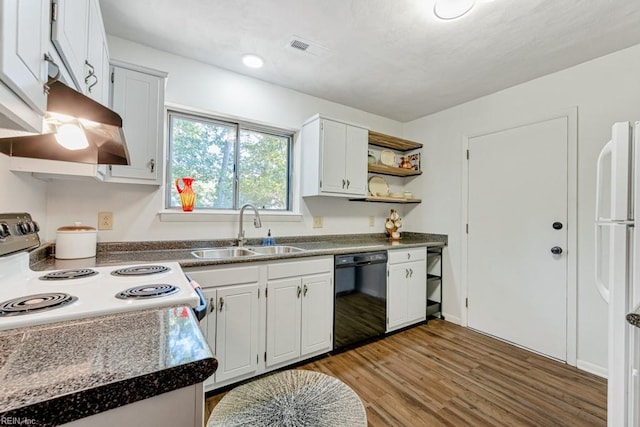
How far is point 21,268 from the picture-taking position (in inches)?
47.0

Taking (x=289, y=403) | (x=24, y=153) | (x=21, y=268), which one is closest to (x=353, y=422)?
(x=289, y=403)

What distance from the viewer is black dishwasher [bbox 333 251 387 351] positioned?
2359 mm

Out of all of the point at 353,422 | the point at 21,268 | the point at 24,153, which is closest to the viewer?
the point at 353,422

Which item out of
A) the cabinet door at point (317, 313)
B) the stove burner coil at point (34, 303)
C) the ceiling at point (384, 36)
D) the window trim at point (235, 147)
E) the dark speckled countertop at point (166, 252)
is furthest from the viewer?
the window trim at point (235, 147)

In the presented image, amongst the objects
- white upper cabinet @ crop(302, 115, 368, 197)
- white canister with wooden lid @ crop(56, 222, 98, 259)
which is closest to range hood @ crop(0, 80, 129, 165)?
white canister with wooden lid @ crop(56, 222, 98, 259)

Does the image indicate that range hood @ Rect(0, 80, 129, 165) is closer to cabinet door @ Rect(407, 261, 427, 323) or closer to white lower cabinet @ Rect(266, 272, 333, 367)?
white lower cabinet @ Rect(266, 272, 333, 367)

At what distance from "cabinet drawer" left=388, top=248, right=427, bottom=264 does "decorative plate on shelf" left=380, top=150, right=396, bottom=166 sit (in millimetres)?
1155

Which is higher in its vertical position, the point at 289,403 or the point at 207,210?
the point at 207,210

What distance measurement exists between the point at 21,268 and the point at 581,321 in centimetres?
355

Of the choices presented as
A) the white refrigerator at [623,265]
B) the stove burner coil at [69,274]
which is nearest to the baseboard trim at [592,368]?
the white refrigerator at [623,265]

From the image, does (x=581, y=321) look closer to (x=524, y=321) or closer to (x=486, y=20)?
(x=524, y=321)

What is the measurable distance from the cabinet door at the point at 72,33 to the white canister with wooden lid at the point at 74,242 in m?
0.89

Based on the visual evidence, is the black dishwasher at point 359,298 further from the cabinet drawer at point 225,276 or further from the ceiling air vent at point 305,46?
the ceiling air vent at point 305,46

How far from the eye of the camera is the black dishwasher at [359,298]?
2.36 meters
